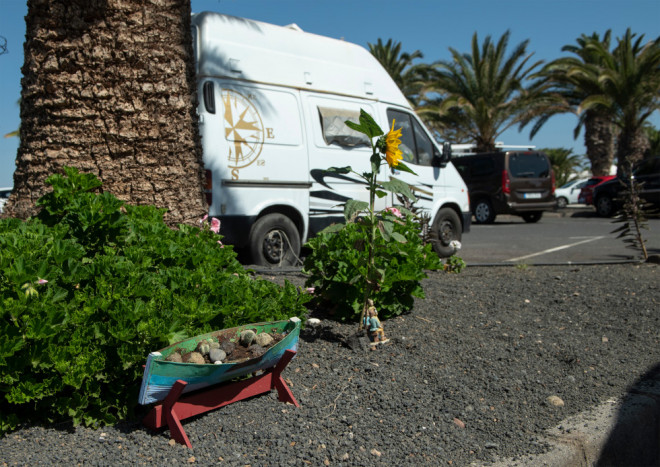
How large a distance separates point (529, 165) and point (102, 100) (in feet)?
53.0

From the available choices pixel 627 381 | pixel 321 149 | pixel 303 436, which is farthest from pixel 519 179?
pixel 303 436

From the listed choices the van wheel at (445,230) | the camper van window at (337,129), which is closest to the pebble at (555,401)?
the camper van window at (337,129)

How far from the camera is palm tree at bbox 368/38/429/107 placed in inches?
1254

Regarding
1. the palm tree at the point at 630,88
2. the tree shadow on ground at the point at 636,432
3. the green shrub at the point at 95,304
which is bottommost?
the tree shadow on ground at the point at 636,432

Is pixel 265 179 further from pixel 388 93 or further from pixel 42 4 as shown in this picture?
pixel 42 4

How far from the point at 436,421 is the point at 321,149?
5.18 metres

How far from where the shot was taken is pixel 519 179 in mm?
18250

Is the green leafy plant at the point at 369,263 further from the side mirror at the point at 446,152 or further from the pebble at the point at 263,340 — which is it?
the side mirror at the point at 446,152

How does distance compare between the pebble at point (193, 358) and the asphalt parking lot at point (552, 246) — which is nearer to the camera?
the pebble at point (193, 358)

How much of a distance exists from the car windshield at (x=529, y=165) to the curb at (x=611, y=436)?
1542 centimetres

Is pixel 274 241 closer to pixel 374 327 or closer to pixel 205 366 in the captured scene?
pixel 374 327

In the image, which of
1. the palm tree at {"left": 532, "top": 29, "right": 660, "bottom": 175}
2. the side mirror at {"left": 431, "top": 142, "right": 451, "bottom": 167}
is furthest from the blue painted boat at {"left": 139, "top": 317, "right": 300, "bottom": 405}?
the palm tree at {"left": 532, "top": 29, "right": 660, "bottom": 175}

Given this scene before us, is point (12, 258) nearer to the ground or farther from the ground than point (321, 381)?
farther from the ground

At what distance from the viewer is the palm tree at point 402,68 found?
31859 mm
